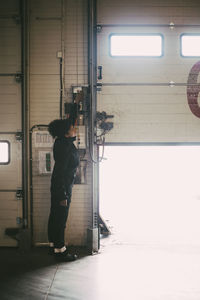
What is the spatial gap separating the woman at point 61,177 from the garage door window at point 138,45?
157 cm

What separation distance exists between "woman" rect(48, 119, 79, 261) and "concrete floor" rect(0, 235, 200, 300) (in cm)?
32

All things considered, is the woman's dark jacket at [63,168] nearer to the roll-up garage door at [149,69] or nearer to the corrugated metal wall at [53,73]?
the corrugated metal wall at [53,73]

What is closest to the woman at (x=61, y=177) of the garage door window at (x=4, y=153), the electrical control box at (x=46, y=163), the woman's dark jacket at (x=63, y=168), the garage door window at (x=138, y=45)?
the woman's dark jacket at (x=63, y=168)

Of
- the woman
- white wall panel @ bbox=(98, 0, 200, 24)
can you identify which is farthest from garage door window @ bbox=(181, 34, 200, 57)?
the woman

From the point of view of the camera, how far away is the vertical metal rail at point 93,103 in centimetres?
443

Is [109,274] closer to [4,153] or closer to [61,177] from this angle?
[61,177]

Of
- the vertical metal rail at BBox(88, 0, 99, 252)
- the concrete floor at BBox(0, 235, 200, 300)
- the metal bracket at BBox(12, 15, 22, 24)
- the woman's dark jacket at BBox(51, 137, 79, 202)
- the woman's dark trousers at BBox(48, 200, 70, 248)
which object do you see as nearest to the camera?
the concrete floor at BBox(0, 235, 200, 300)

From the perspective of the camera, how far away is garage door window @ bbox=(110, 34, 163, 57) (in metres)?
4.64

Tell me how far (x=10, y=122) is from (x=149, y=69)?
249 cm

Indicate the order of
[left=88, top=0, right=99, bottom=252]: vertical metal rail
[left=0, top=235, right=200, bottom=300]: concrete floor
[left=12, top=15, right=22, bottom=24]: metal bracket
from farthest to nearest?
[left=12, top=15, right=22, bottom=24]: metal bracket, [left=88, top=0, right=99, bottom=252]: vertical metal rail, [left=0, top=235, right=200, bottom=300]: concrete floor

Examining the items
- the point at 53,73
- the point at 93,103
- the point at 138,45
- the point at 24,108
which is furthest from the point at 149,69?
the point at 24,108

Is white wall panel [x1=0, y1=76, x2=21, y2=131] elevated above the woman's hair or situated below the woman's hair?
above

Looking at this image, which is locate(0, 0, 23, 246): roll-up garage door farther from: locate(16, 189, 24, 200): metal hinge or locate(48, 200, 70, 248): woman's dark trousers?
locate(48, 200, 70, 248): woman's dark trousers

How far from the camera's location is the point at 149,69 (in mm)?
4645
